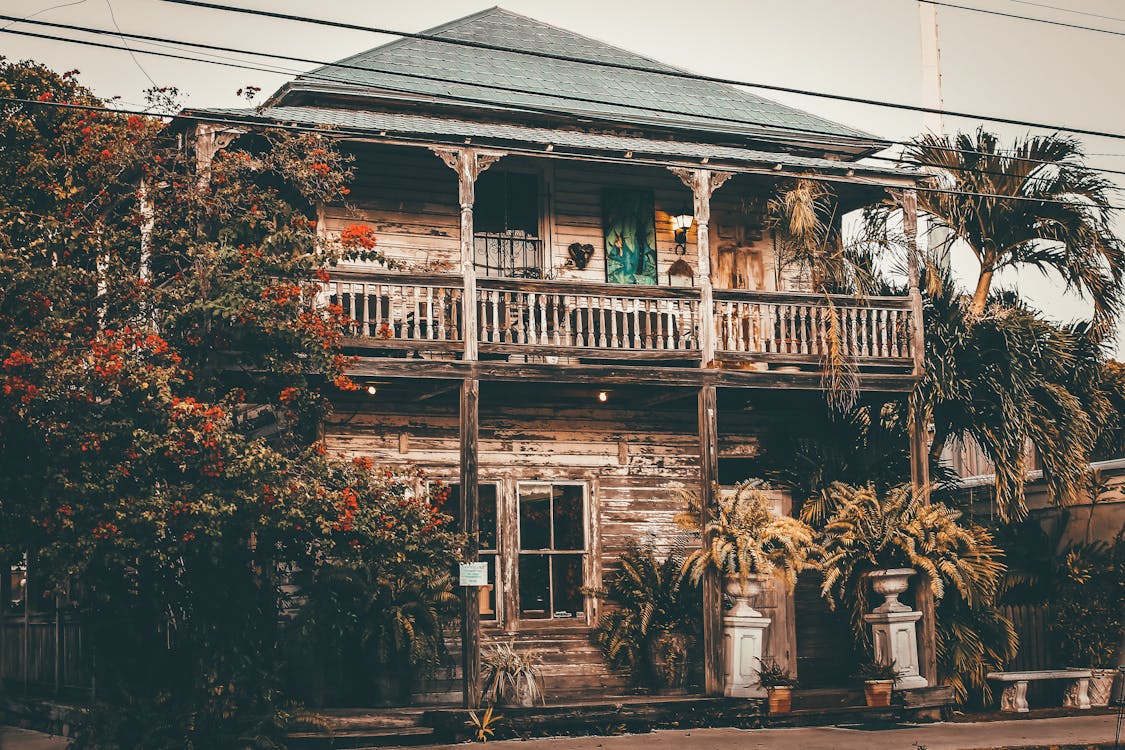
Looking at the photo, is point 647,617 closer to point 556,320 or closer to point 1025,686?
point 556,320

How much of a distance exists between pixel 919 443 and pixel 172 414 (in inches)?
364

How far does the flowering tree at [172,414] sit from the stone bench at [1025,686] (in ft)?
23.4

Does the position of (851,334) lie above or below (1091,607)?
above

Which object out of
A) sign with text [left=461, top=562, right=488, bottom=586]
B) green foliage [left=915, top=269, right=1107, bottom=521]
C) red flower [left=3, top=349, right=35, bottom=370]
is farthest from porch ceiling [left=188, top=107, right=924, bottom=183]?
sign with text [left=461, top=562, right=488, bottom=586]

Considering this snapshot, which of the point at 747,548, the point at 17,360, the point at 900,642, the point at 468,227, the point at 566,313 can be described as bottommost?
the point at 900,642

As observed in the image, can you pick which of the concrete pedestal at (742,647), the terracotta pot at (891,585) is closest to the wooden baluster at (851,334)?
the terracotta pot at (891,585)

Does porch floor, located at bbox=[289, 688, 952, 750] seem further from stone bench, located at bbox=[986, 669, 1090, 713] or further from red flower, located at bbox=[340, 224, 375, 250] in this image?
red flower, located at bbox=[340, 224, 375, 250]

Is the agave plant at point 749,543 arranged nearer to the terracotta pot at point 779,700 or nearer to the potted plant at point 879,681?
the terracotta pot at point 779,700

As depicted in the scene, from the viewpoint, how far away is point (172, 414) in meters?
12.3

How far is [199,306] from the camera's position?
13.1 m

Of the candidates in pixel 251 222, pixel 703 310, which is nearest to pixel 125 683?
pixel 251 222

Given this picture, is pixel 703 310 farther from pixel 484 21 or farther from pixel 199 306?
pixel 484 21

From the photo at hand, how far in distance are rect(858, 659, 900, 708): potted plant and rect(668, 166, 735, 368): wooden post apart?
3.96 m

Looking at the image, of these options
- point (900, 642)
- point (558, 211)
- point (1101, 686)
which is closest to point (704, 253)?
point (558, 211)
